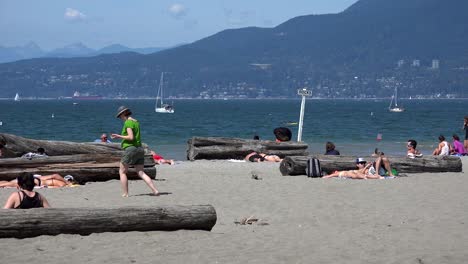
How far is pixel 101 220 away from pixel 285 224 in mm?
2804

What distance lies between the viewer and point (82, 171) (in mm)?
16250

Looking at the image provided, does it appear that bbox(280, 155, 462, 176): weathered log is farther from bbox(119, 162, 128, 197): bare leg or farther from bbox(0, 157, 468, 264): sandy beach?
bbox(119, 162, 128, 197): bare leg

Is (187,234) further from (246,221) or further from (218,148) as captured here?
(218,148)

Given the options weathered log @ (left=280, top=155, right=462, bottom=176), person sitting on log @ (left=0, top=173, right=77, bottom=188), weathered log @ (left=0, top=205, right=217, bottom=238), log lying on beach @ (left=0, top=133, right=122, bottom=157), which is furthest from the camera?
weathered log @ (left=280, top=155, right=462, bottom=176)

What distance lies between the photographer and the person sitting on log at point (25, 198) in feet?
34.7

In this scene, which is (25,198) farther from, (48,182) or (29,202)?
(48,182)

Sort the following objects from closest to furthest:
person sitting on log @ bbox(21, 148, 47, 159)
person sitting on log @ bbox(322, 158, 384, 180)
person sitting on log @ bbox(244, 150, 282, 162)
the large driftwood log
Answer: person sitting on log @ bbox(21, 148, 47, 159) < person sitting on log @ bbox(322, 158, 384, 180) < person sitting on log @ bbox(244, 150, 282, 162) < the large driftwood log

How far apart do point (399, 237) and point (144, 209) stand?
3168mm

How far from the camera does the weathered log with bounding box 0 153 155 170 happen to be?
51.9 ft

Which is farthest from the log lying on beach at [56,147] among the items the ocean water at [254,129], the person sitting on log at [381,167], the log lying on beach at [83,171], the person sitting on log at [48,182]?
the ocean water at [254,129]

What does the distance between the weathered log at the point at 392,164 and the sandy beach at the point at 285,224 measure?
1.42ft

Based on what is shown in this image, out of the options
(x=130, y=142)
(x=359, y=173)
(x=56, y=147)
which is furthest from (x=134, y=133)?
(x=359, y=173)

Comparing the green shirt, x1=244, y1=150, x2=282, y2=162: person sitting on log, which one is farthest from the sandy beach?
x1=244, y1=150, x2=282, y2=162: person sitting on log

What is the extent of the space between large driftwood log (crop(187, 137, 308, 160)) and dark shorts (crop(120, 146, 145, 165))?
10.2 metres
